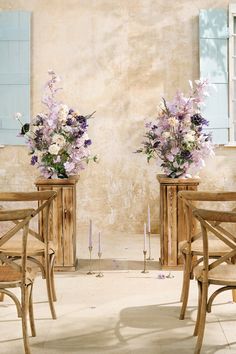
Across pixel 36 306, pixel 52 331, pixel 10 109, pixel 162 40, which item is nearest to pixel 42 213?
pixel 36 306

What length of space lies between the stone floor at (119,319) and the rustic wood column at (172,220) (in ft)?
0.52

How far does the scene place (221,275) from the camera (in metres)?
3.64

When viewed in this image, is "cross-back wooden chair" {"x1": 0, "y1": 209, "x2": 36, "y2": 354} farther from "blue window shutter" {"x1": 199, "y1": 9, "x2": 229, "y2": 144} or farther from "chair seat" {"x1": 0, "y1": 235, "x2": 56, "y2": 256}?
"blue window shutter" {"x1": 199, "y1": 9, "x2": 229, "y2": 144}

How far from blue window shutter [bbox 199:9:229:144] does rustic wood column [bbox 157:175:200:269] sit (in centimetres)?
211

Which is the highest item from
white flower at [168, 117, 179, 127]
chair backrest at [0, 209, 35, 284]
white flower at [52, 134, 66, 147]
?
white flower at [168, 117, 179, 127]

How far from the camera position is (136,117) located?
7.88 m

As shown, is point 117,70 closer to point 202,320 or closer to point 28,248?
point 28,248

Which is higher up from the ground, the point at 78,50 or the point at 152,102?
the point at 78,50

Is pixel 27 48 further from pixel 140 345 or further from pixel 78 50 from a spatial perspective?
pixel 140 345

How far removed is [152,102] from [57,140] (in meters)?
2.44

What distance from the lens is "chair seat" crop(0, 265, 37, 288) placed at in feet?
11.9

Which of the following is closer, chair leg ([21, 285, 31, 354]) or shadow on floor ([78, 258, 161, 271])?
chair leg ([21, 285, 31, 354])

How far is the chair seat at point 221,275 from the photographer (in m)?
3.55

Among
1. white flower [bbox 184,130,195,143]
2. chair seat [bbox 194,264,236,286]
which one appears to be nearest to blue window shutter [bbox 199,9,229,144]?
white flower [bbox 184,130,195,143]
